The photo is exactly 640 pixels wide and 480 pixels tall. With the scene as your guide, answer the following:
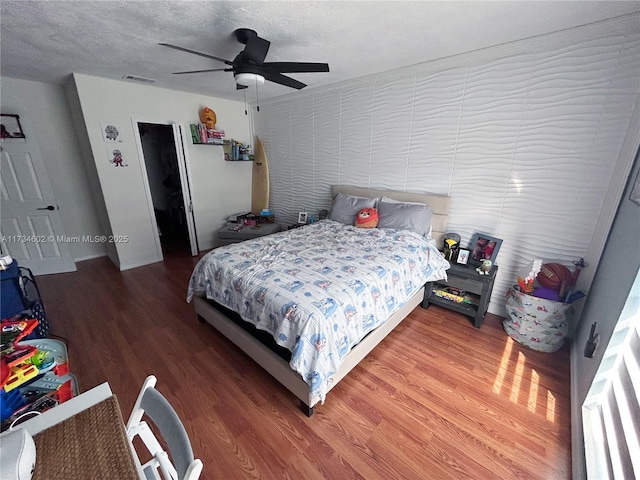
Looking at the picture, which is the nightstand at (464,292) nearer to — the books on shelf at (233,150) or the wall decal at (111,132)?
the books on shelf at (233,150)

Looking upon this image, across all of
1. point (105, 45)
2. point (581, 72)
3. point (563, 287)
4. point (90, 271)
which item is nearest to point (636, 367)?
point (563, 287)

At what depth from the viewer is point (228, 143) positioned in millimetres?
4246

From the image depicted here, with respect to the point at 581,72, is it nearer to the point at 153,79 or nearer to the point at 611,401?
the point at 611,401

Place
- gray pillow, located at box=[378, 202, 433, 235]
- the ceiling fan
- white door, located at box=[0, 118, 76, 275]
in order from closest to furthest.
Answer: the ceiling fan, gray pillow, located at box=[378, 202, 433, 235], white door, located at box=[0, 118, 76, 275]

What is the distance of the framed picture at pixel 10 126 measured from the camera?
2.96m

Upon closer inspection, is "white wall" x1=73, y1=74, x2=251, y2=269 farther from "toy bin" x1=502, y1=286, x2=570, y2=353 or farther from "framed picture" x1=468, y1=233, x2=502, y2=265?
"toy bin" x1=502, y1=286, x2=570, y2=353

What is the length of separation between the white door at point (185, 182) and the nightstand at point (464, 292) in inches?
137

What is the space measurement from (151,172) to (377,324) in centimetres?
527

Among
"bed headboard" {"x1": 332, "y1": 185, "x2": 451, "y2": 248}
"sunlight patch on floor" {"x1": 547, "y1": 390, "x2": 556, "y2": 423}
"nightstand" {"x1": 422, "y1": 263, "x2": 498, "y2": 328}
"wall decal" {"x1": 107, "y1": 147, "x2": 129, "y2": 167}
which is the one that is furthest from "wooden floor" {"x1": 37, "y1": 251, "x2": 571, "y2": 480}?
"wall decal" {"x1": 107, "y1": 147, "x2": 129, "y2": 167}

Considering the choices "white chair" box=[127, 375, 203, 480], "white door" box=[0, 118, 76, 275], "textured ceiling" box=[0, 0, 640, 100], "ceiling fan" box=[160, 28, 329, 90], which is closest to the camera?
"white chair" box=[127, 375, 203, 480]

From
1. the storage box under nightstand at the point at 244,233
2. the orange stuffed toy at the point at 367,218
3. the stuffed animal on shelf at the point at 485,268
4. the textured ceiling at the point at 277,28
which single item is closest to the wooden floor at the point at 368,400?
the stuffed animal on shelf at the point at 485,268

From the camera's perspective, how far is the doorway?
479 cm

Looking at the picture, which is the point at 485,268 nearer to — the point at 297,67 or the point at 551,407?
the point at 551,407

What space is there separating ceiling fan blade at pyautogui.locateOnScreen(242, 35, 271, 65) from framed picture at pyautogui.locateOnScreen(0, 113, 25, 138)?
3243 mm
